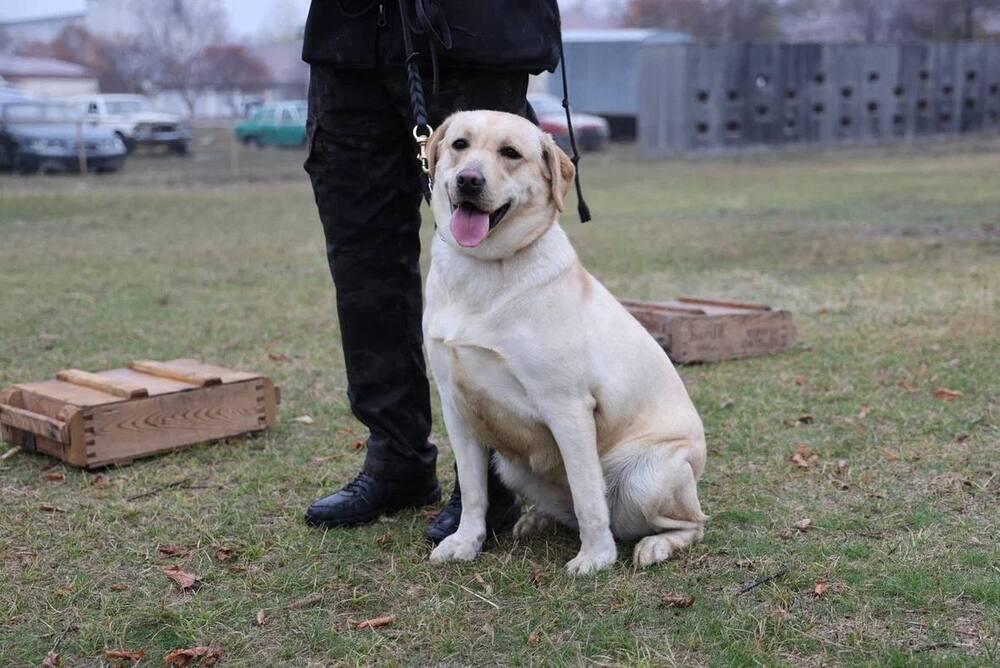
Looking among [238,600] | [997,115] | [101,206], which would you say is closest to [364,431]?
[238,600]

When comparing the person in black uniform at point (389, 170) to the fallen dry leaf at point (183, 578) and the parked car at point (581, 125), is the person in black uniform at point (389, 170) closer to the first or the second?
the fallen dry leaf at point (183, 578)

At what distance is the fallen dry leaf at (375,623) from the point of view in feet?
8.69

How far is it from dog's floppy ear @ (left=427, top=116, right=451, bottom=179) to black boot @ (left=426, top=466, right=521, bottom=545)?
2.93 feet

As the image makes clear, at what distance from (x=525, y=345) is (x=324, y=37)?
1083 mm

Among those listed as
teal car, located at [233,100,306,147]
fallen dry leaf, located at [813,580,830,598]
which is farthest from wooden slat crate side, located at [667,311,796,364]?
teal car, located at [233,100,306,147]

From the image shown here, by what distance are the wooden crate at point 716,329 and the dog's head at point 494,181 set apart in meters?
2.62

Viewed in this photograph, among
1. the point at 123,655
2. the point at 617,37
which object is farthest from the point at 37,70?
the point at 123,655

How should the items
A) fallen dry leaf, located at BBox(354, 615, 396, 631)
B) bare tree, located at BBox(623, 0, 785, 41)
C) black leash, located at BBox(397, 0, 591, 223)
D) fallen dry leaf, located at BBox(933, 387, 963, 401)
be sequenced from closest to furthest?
fallen dry leaf, located at BBox(354, 615, 396, 631), black leash, located at BBox(397, 0, 591, 223), fallen dry leaf, located at BBox(933, 387, 963, 401), bare tree, located at BBox(623, 0, 785, 41)

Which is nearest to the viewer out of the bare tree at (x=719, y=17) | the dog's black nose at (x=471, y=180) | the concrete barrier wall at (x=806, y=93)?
the dog's black nose at (x=471, y=180)

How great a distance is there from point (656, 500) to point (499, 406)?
1.62 feet

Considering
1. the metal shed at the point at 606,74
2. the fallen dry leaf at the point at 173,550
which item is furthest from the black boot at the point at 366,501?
the metal shed at the point at 606,74

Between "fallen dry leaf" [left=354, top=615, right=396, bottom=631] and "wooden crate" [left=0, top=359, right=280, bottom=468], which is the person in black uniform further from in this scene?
"wooden crate" [left=0, top=359, right=280, bottom=468]

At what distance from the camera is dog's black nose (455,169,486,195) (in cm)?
281

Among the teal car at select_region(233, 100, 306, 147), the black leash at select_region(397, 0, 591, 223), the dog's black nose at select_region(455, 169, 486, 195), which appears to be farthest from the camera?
the teal car at select_region(233, 100, 306, 147)
